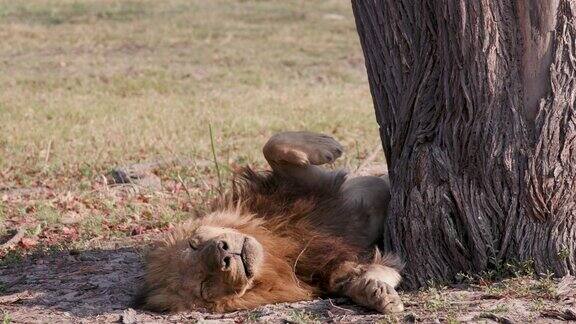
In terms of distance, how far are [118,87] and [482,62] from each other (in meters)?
9.14

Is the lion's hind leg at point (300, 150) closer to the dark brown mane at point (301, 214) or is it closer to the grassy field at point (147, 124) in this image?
the dark brown mane at point (301, 214)

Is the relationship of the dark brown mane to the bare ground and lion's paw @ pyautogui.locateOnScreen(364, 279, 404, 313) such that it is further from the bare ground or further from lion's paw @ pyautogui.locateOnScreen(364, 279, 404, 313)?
lion's paw @ pyautogui.locateOnScreen(364, 279, 404, 313)

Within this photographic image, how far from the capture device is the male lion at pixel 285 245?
14.6 ft

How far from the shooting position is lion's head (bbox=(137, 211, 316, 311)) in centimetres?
442

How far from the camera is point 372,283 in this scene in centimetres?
446

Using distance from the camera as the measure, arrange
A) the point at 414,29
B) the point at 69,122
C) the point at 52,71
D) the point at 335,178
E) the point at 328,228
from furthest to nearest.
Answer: the point at 52,71
the point at 69,122
the point at 335,178
the point at 328,228
the point at 414,29

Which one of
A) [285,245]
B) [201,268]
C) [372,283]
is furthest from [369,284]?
[201,268]

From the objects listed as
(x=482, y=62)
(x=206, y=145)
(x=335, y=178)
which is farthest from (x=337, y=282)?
(x=206, y=145)

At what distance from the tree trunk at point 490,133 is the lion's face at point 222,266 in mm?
868

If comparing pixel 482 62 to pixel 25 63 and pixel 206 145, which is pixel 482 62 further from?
pixel 25 63

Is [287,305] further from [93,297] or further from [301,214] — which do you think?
[93,297]

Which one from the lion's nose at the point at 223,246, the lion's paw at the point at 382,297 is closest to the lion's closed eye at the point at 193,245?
the lion's nose at the point at 223,246

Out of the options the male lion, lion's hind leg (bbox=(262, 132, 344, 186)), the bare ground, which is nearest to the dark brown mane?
the male lion

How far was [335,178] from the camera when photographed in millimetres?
5516
